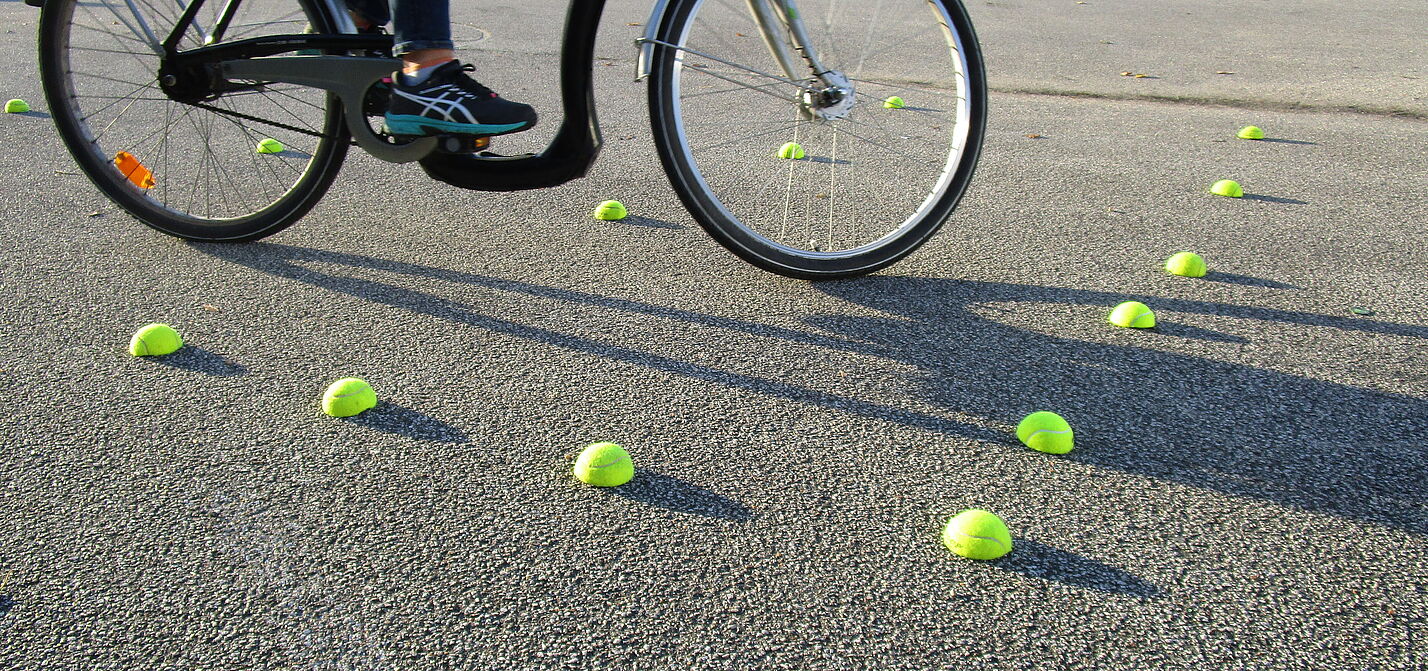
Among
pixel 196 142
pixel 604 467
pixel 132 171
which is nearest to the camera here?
pixel 604 467

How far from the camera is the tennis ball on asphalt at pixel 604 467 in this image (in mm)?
2199

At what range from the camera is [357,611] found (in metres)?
1.83

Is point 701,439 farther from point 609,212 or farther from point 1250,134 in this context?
point 1250,134

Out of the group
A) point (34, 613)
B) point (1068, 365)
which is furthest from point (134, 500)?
point (1068, 365)

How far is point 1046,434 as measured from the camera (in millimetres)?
2352

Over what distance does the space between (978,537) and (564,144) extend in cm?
173

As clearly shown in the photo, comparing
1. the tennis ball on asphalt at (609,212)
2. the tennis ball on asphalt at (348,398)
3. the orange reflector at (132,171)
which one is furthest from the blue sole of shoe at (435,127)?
the orange reflector at (132,171)

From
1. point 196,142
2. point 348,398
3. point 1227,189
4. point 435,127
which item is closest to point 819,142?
point 1227,189

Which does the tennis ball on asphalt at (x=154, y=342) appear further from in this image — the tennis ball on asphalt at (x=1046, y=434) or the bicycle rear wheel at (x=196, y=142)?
the tennis ball on asphalt at (x=1046, y=434)

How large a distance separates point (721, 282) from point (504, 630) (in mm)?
1747

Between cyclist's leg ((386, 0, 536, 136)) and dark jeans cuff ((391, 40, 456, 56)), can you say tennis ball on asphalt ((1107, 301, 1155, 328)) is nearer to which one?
cyclist's leg ((386, 0, 536, 136))

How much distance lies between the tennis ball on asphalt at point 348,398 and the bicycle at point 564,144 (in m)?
0.85

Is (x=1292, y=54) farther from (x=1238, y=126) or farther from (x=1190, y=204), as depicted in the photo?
(x=1190, y=204)

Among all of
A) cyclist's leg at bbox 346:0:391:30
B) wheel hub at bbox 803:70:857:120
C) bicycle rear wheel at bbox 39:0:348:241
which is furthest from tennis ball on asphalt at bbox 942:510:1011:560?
cyclist's leg at bbox 346:0:391:30
